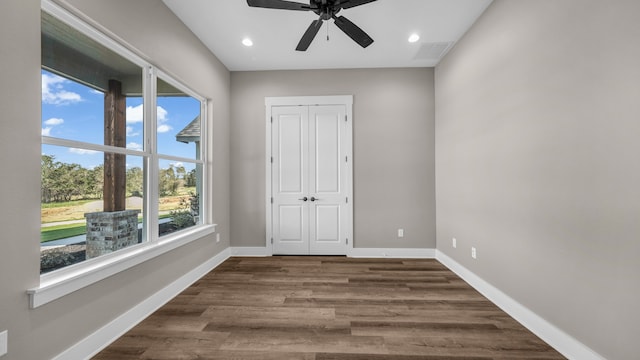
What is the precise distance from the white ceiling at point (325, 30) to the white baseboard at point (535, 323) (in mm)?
2884

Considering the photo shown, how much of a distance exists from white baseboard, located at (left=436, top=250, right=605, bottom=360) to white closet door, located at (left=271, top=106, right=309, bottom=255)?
2.41 meters

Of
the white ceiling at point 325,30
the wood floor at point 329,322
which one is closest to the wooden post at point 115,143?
the wood floor at point 329,322

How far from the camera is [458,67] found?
3.44 metres

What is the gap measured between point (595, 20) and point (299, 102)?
3343 millimetres

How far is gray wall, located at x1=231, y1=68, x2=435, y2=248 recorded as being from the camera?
425 cm

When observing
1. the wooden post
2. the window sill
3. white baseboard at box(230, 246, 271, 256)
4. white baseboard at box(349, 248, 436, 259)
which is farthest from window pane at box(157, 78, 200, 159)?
white baseboard at box(349, 248, 436, 259)

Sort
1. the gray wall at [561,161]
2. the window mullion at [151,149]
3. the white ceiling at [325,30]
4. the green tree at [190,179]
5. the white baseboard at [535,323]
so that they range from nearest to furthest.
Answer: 1. the gray wall at [561,161]
2. the white baseboard at [535,323]
3. the window mullion at [151,149]
4. the white ceiling at [325,30]
5. the green tree at [190,179]

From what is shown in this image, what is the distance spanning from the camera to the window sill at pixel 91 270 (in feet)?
5.13

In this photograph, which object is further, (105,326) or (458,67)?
(458,67)

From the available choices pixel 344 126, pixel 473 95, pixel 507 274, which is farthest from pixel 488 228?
pixel 344 126

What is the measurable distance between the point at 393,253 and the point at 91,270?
366 cm

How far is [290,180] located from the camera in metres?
4.36

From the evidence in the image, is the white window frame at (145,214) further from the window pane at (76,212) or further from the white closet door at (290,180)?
the white closet door at (290,180)

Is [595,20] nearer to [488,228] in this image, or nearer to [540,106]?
[540,106]
